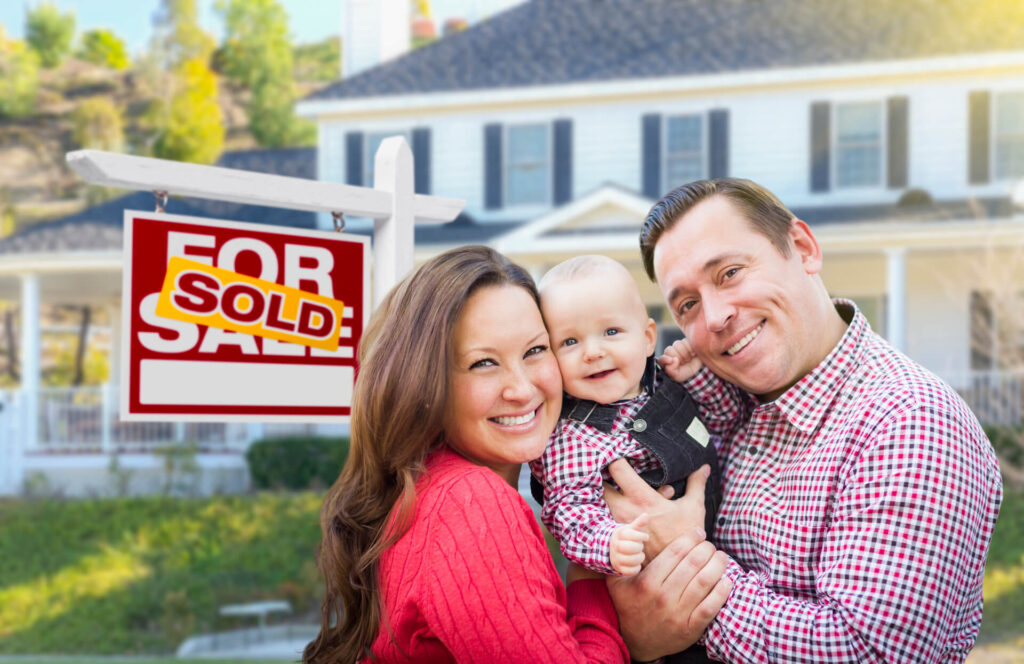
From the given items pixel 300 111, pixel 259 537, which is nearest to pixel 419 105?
pixel 300 111

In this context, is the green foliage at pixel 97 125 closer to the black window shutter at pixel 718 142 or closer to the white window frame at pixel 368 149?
the white window frame at pixel 368 149

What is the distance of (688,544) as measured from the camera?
2.46 m

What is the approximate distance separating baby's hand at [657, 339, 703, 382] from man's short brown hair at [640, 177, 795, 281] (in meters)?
0.33

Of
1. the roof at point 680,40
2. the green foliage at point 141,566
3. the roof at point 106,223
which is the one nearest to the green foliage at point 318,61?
the roof at point 680,40

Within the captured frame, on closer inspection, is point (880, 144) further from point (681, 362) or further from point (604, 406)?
point (604, 406)

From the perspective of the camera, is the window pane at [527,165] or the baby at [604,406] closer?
the baby at [604,406]

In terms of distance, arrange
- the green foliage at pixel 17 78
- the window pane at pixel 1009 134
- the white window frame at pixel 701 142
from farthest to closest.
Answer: the green foliage at pixel 17 78 → the white window frame at pixel 701 142 → the window pane at pixel 1009 134

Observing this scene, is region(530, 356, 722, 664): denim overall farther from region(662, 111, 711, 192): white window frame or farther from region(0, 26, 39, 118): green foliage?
region(0, 26, 39, 118): green foliage

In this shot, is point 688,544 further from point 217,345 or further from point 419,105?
point 419,105

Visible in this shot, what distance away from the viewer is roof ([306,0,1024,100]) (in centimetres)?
1725

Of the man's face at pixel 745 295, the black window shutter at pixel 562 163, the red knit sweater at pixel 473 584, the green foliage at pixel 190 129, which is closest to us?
the red knit sweater at pixel 473 584

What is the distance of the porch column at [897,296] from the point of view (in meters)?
15.1

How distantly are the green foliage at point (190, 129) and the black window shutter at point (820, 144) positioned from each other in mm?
22247

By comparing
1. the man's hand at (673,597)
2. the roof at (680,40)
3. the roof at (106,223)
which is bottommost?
the man's hand at (673,597)
